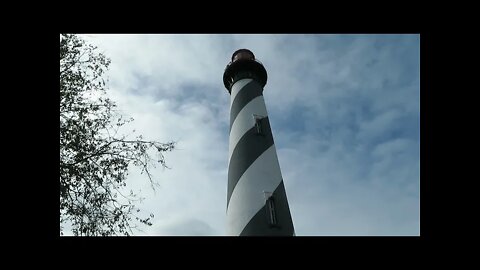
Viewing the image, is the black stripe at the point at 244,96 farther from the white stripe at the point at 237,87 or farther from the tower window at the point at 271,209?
the tower window at the point at 271,209

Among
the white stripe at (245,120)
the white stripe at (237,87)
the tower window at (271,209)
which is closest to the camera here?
the tower window at (271,209)

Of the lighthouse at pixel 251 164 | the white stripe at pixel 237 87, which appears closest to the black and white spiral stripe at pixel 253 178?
the lighthouse at pixel 251 164

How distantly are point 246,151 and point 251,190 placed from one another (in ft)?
5.70

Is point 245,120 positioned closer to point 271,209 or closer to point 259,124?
point 259,124

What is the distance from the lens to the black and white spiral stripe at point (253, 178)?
38.0 ft

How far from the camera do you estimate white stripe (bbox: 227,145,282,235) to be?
1170 centimetres

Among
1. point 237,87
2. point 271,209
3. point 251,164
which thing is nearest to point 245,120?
point 237,87

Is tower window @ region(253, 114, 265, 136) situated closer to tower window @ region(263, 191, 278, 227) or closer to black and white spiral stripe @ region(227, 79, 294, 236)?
black and white spiral stripe @ region(227, 79, 294, 236)

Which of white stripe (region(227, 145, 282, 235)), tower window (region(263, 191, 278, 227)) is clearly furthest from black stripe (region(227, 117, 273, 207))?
tower window (region(263, 191, 278, 227))

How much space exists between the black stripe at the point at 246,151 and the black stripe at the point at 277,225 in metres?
1.49

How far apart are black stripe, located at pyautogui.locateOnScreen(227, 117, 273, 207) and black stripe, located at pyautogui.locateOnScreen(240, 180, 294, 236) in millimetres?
1488
